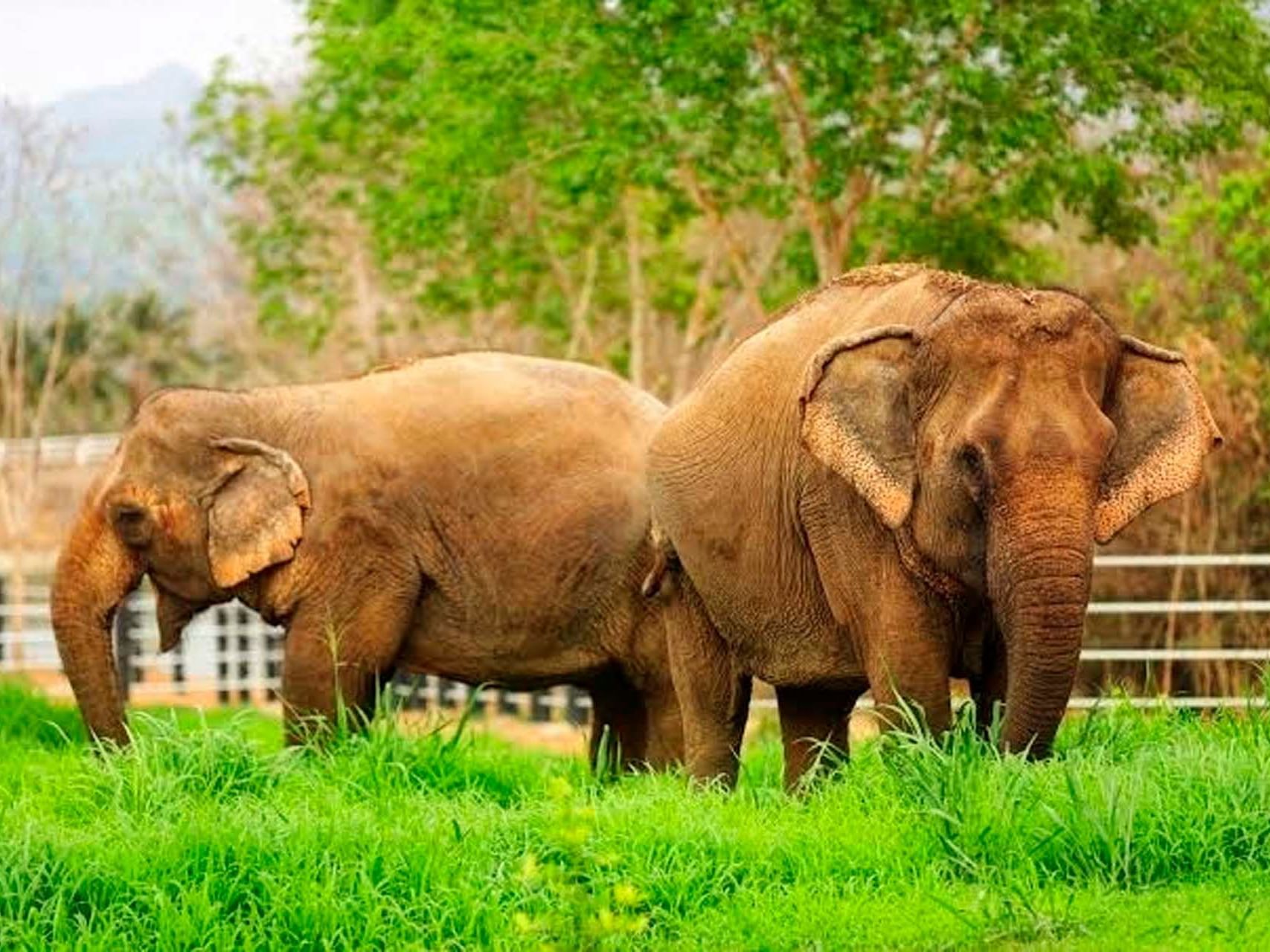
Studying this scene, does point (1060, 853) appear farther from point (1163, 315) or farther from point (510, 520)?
point (1163, 315)

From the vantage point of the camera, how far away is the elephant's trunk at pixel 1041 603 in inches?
352

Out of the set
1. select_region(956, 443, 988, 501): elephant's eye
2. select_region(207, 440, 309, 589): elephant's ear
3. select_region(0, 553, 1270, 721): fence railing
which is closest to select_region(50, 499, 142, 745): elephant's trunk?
select_region(207, 440, 309, 589): elephant's ear

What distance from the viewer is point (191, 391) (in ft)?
44.2

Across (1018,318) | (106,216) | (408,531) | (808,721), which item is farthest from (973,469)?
(106,216)

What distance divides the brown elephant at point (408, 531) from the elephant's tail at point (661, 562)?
3.97ft

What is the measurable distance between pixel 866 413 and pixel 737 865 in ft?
5.75

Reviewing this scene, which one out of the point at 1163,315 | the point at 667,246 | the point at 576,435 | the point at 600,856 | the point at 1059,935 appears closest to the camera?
the point at 1059,935

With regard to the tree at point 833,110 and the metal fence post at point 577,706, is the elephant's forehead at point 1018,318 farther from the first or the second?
the metal fence post at point 577,706

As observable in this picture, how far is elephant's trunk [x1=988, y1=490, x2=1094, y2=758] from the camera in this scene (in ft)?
29.4

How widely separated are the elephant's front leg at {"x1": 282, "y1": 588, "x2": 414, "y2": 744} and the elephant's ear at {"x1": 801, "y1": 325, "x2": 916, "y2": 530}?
3.78 meters

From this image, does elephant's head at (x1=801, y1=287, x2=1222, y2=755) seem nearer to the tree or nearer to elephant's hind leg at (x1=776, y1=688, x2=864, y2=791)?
elephant's hind leg at (x1=776, y1=688, x2=864, y2=791)

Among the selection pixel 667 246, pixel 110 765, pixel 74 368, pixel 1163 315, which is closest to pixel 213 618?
pixel 667 246

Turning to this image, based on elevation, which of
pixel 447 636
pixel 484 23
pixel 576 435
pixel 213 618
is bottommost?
pixel 213 618

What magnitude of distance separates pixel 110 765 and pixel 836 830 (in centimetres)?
249
